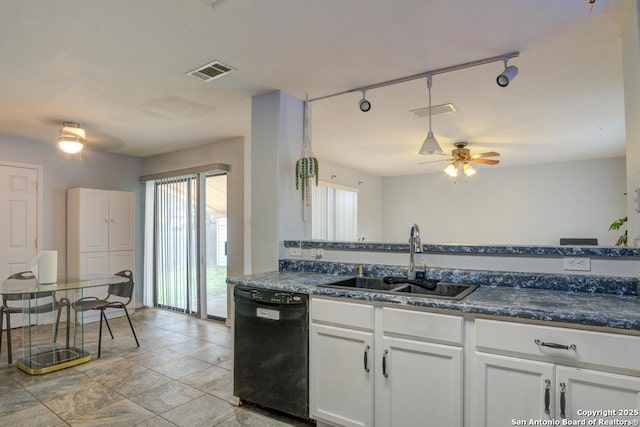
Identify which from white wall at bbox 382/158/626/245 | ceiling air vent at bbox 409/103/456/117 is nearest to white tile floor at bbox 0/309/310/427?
ceiling air vent at bbox 409/103/456/117

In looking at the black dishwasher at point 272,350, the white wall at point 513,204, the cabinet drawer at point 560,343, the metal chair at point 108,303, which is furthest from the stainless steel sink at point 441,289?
the white wall at point 513,204

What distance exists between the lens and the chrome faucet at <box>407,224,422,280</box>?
2.42 metres

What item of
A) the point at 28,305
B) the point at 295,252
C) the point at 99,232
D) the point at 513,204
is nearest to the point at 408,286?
the point at 295,252

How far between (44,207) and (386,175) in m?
5.96

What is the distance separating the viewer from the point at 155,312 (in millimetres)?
5355

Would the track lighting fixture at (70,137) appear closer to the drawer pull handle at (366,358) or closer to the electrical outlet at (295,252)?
the electrical outlet at (295,252)

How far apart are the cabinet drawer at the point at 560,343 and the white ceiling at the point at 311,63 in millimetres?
1637

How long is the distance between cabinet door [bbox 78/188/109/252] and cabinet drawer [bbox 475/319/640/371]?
4921mm

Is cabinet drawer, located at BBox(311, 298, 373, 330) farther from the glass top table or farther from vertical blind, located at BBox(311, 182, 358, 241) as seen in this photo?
vertical blind, located at BBox(311, 182, 358, 241)

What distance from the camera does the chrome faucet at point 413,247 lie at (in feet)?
7.94

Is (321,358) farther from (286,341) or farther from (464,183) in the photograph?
(464,183)

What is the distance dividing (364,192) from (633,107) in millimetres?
5595

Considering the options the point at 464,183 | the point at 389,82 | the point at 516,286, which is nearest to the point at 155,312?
the point at 389,82

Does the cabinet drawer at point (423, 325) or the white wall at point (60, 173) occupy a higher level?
the white wall at point (60, 173)
